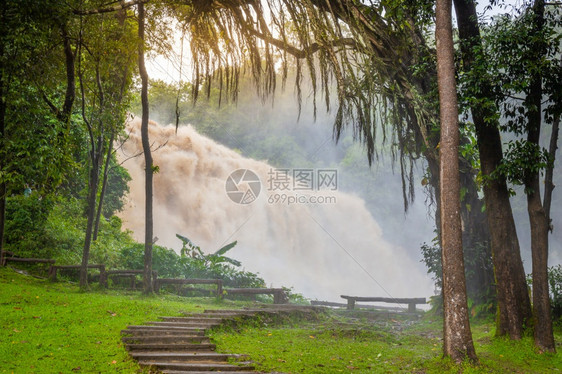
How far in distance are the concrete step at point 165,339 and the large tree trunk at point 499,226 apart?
195 inches

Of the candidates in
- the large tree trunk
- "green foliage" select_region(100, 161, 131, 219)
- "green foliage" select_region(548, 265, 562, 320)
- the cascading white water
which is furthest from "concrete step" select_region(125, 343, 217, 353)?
"green foliage" select_region(100, 161, 131, 219)

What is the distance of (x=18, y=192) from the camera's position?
13.9m

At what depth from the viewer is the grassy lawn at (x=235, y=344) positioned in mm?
5637

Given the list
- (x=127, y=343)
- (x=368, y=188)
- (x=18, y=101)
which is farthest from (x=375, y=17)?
(x=368, y=188)

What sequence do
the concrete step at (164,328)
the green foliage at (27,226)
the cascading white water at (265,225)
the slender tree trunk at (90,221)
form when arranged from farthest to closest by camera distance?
the cascading white water at (265,225) < the green foliage at (27,226) < the slender tree trunk at (90,221) < the concrete step at (164,328)

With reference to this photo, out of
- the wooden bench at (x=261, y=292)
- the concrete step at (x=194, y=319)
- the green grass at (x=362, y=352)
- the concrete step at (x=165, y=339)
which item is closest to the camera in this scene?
the green grass at (x=362, y=352)

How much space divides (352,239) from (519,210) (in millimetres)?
12064

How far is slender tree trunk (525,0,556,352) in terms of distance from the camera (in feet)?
23.7

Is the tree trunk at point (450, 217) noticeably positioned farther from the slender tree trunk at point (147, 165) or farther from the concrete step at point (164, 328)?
the slender tree trunk at point (147, 165)

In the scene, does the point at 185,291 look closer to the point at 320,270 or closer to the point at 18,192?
the point at 18,192

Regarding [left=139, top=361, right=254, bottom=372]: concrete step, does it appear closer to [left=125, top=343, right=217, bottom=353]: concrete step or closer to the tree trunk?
[left=125, top=343, right=217, bottom=353]: concrete step

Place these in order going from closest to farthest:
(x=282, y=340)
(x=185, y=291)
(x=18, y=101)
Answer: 1. (x=282, y=340)
2. (x=18, y=101)
3. (x=185, y=291)

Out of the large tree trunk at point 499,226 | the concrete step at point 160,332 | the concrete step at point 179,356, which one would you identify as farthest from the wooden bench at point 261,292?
the concrete step at point 179,356

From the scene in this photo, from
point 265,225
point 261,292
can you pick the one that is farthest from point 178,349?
point 265,225
